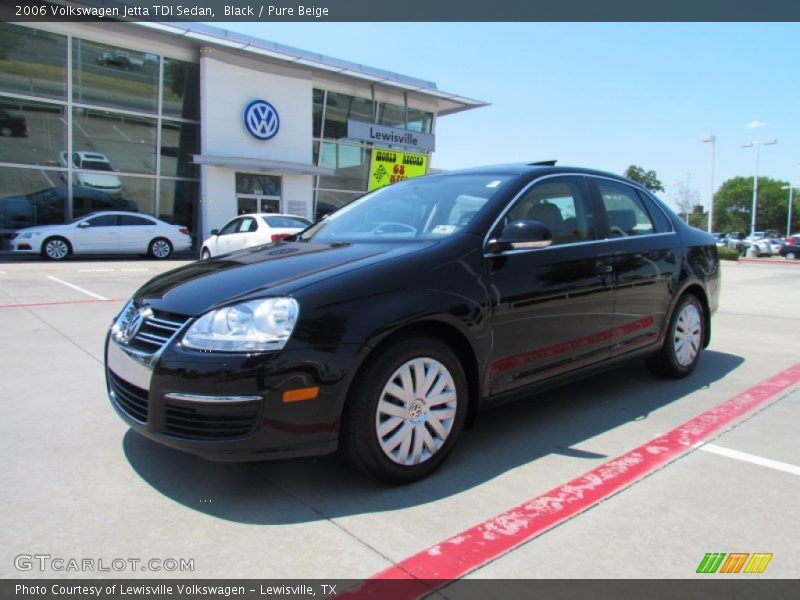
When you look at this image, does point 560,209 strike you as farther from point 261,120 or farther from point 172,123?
point 172,123

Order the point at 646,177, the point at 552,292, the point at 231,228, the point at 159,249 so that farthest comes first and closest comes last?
1. the point at 646,177
2. the point at 159,249
3. the point at 231,228
4. the point at 552,292

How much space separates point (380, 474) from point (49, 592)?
4.41 ft

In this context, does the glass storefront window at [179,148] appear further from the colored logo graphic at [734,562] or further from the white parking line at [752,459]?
the colored logo graphic at [734,562]

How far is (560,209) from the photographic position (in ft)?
12.5

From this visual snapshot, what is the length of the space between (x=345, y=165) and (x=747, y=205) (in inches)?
4226

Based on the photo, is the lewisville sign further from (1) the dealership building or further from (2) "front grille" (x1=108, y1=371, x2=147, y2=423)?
(2) "front grille" (x1=108, y1=371, x2=147, y2=423)

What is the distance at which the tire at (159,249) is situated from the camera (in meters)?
18.3

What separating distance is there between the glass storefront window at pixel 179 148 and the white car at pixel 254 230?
8504 millimetres

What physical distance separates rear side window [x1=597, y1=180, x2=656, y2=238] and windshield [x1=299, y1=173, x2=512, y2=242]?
92 cm

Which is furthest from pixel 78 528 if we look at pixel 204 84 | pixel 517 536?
pixel 204 84

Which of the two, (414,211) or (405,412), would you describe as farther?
(414,211)

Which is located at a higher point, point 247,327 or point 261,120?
point 261,120

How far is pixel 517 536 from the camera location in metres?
2.43

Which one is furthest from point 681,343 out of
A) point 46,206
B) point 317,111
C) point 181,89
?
point 317,111
